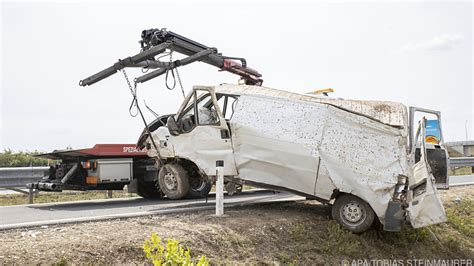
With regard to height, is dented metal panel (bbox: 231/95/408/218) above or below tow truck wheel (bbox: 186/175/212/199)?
above

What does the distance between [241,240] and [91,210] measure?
11.4 ft

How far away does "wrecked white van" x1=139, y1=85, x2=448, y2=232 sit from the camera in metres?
7.85

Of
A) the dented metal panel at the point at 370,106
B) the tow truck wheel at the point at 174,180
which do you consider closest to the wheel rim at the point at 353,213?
the dented metal panel at the point at 370,106

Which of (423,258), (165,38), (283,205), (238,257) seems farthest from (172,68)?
(423,258)

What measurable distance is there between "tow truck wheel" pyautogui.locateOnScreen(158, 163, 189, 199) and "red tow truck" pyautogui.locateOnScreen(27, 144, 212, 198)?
471 mm

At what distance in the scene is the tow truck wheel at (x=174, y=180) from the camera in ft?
32.2

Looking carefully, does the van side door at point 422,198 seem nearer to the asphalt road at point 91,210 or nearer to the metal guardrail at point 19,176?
the asphalt road at point 91,210

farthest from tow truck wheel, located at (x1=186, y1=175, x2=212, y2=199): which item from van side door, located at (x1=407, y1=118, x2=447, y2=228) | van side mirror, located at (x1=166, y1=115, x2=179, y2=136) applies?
van side door, located at (x1=407, y1=118, x2=447, y2=228)

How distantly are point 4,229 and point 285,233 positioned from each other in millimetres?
3855

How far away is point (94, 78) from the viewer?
36.0 feet

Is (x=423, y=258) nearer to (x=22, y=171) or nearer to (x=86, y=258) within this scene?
(x=86, y=258)

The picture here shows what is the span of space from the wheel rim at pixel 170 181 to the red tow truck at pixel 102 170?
1.52 feet

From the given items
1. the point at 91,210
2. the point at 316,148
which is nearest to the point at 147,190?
the point at 91,210

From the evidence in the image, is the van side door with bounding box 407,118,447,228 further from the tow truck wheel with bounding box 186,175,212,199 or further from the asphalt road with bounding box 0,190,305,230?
the tow truck wheel with bounding box 186,175,212,199
